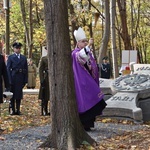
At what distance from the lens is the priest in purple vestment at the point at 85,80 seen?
7.52 meters

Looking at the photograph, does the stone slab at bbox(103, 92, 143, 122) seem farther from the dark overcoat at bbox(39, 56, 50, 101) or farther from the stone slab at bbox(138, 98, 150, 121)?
the dark overcoat at bbox(39, 56, 50, 101)

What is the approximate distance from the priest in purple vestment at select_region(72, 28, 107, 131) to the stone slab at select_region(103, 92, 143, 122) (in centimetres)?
161

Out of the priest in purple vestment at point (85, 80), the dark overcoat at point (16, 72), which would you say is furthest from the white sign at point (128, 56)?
the priest in purple vestment at point (85, 80)

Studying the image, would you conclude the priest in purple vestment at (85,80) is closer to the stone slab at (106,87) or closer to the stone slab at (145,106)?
the stone slab at (145,106)

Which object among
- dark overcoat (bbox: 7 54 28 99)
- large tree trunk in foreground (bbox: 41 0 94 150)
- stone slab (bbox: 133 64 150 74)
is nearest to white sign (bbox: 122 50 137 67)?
stone slab (bbox: 133 64 150 74)

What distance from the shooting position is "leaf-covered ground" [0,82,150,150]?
253 inches

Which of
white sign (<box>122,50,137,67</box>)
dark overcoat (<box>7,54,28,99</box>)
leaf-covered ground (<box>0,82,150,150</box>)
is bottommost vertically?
leaf-covered ground (<box>0,82,150,150</box>)

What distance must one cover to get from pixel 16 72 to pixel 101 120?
251 cm

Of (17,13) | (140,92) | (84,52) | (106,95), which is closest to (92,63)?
(84,52)

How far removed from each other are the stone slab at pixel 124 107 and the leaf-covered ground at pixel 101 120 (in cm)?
19

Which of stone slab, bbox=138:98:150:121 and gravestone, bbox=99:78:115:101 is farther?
→ gravestone, bbox=99:78:115:101

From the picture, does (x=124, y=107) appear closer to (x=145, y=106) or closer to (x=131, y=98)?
(x=131, y=98)

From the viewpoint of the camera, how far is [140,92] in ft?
32.1

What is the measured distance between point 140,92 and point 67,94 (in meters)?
4.18
